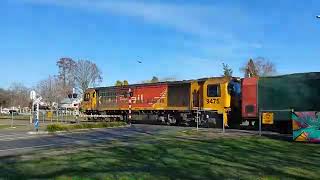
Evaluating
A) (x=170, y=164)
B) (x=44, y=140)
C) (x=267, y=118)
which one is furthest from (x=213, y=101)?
(x=170, y=164)

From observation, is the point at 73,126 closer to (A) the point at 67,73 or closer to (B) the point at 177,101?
(B) the point at 177,101

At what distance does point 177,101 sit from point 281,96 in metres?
12.1

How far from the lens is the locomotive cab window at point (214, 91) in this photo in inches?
1415

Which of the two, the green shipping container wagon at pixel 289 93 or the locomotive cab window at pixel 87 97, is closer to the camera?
the green shipping container wagon at pixel 289 93

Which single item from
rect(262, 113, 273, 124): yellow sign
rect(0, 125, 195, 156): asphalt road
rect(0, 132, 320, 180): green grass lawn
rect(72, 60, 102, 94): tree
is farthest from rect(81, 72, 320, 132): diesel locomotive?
rect(72, 60, 102, 94): tree

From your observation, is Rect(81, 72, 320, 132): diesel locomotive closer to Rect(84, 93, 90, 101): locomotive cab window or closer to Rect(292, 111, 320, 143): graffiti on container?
Rect(84, 93, 90, 101): locomotive cab window

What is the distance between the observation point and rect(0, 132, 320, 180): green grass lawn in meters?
10.9

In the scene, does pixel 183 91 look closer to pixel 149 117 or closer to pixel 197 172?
pixel 149 117

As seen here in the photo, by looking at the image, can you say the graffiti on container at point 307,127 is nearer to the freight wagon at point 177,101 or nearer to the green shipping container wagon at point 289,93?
the green shipping container wagon at point 289,93

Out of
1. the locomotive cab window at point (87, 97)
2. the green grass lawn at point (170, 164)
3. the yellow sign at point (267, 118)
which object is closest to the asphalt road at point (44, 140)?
the green grass lawn at point (170, 164)

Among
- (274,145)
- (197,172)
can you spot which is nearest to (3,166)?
(197,172)

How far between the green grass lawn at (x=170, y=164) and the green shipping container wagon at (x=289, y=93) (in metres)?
11.0

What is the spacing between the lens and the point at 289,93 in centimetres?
2930

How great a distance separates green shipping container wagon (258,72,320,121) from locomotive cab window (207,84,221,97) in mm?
5172
